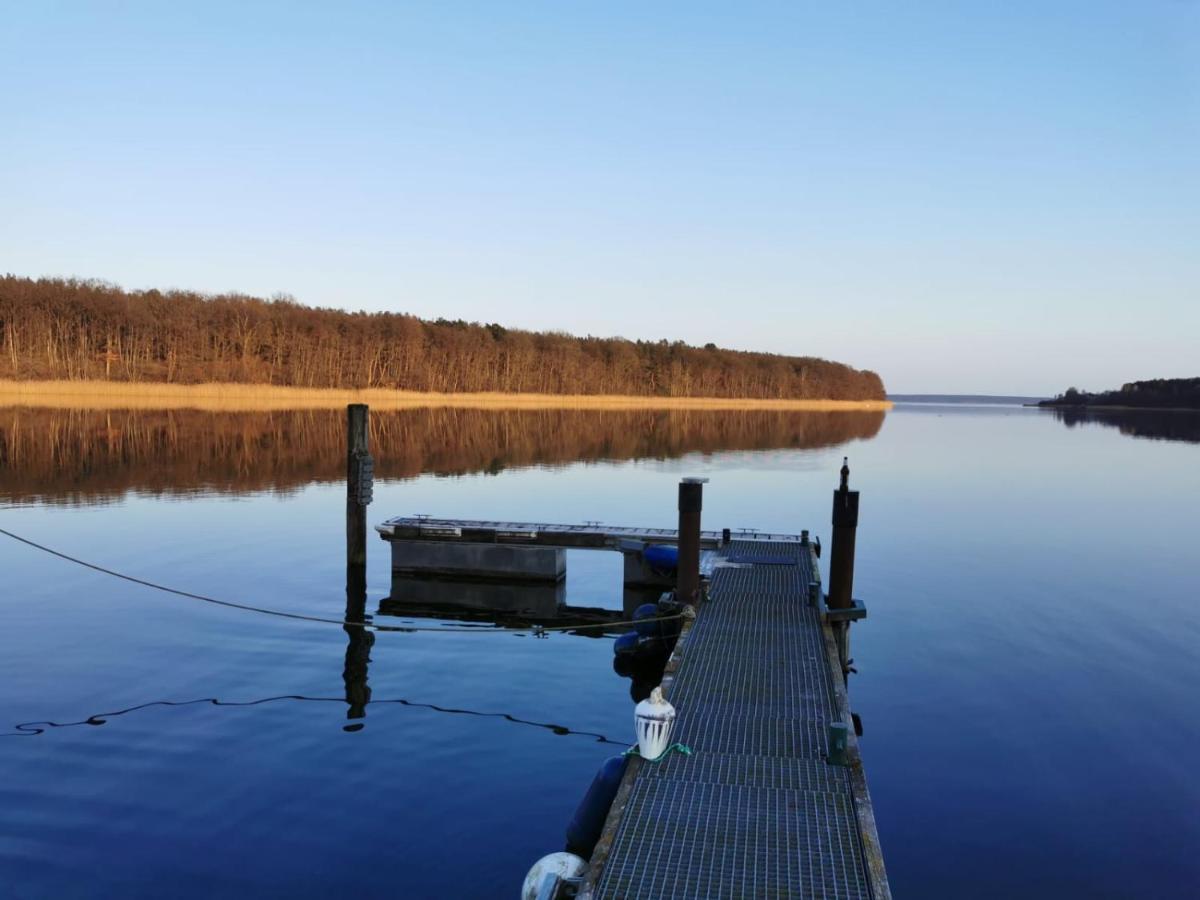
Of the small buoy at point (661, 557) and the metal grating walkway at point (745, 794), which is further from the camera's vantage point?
the small buoy at point (661, 557)

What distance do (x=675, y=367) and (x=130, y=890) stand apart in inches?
6114

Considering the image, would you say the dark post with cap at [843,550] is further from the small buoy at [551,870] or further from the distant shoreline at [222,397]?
the distant shoreline at [222,397]

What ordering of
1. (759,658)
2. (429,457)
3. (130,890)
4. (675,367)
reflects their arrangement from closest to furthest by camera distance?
1. (130,890)
2. (759,658)
3. (429,457)
4. (675,367)

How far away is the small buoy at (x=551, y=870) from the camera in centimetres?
673

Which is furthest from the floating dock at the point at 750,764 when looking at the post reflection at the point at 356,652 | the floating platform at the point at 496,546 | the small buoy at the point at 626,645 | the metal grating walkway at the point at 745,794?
the post reflection at the point at 356,652

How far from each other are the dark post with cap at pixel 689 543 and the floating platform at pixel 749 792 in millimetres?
1915

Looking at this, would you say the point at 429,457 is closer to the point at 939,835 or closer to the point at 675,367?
the point at 939,835

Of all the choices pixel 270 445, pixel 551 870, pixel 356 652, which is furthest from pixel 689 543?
pixel 270 445

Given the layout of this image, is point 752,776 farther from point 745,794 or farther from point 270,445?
point 270,445

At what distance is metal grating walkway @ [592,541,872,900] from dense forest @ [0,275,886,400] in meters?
90.0

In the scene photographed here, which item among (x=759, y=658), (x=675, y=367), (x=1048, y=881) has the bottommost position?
(x=1048, y=881)

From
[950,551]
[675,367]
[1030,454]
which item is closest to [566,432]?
[1030,454]

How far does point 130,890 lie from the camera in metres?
7.82

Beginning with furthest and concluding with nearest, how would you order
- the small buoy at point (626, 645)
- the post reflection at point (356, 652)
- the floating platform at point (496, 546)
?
the floating platform at point (496, 546)
the small buoy at point (626, 645)
the post reflection at point (356, 652)
